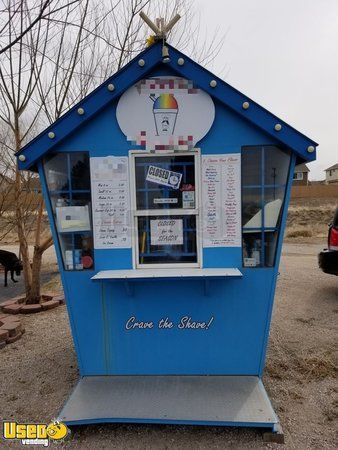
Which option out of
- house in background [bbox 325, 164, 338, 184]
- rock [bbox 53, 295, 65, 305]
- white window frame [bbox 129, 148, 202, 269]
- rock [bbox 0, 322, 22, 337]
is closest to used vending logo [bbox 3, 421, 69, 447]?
white window frame [bbox 129, 148, 202, 269]

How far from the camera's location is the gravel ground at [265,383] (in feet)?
9.32

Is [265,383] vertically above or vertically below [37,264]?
below

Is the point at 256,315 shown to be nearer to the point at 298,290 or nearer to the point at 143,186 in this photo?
the point at 143,186

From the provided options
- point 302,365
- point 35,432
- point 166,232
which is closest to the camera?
point 35,432

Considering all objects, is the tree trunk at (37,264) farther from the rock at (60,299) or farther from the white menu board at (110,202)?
the white menu board at (110,202)

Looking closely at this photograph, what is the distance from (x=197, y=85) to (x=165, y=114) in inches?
15.0

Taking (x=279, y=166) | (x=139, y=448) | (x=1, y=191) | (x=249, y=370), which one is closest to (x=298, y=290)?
(x=249, y=370)

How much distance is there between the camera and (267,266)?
3271mm

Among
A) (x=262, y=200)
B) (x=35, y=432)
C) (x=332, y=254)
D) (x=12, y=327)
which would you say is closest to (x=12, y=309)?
(x=12, y=327)

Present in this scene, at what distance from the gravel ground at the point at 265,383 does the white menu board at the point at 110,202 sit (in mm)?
1663

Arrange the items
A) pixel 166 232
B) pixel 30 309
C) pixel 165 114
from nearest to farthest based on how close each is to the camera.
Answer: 1. pixel 165 114
2. pixel 166 232
3. pixel 30 309

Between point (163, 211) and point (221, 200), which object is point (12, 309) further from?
point (221, 200)

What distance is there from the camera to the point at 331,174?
2694 inches

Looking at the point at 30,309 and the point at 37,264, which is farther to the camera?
A: the point at 37,264
